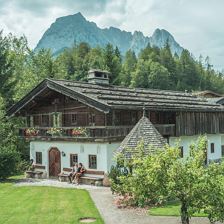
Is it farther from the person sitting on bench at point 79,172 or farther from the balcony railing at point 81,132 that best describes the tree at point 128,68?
the person sitting on bench at point 79,172

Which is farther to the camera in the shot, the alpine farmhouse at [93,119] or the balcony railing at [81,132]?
the alpine farmhouse at [93,119]

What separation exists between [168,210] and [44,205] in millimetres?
6597

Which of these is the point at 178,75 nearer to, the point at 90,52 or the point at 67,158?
the point at 90,52

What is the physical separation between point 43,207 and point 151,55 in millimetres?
89601

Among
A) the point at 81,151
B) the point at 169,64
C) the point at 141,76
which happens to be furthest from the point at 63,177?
the point at 169,64

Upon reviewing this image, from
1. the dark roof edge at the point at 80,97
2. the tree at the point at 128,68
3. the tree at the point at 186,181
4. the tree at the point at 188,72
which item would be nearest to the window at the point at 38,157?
the dark roof edge at the point at 80,97

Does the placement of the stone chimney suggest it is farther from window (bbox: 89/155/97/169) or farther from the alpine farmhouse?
window (bbox: 89/155/97/169)

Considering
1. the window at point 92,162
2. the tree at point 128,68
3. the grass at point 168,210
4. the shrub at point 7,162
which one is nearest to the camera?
the grass at point 168,210

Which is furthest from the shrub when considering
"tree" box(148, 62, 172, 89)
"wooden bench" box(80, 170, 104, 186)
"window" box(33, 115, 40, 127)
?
"tree" box(148, 62, 172, 89)

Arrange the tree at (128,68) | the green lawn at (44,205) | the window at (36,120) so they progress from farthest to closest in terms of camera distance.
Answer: the tree at (128,68)
the window at (36,120)
the green lawn at (44,205)

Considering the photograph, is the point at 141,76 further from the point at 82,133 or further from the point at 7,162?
the point at 7,162

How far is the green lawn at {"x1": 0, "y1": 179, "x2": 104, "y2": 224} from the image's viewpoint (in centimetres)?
1872

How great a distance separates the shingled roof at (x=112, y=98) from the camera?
2862cm

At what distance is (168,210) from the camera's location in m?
20.0
